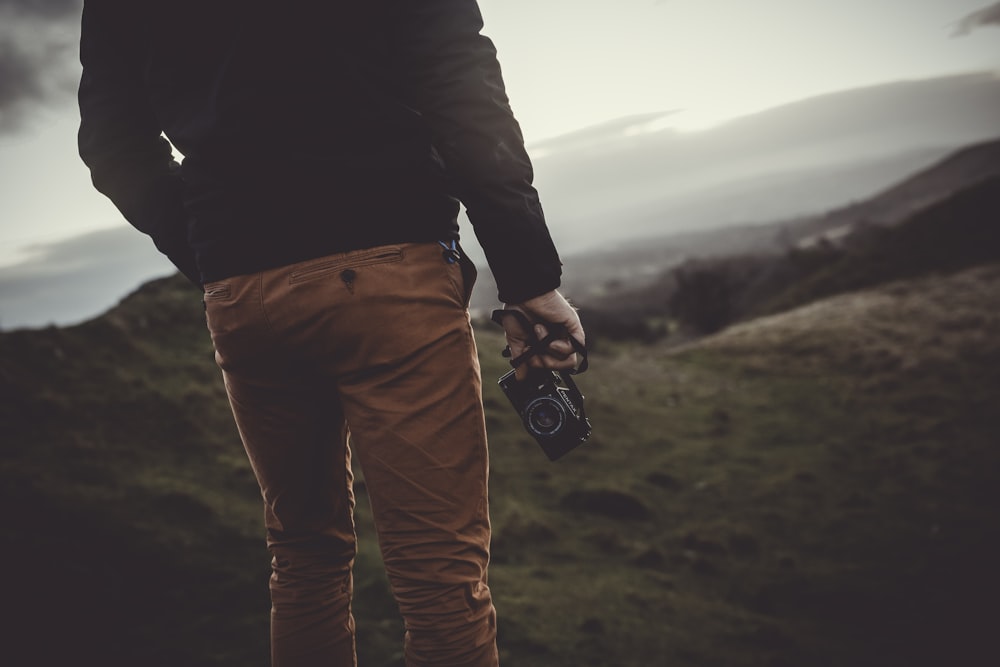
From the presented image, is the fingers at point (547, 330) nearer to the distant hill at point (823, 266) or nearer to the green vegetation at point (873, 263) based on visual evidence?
the green vegetation at point (873, 263)

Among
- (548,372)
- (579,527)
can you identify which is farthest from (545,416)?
(579,527)

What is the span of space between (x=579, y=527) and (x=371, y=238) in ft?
15.2

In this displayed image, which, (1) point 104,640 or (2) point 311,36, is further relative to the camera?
(1) point 104,640

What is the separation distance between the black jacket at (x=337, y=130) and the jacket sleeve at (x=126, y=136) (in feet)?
0.38

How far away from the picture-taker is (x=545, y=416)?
180 centimetres

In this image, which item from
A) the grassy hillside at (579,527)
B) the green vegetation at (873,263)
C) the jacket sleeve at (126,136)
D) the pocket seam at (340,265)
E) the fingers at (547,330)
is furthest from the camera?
the green vegetation at (873,263)

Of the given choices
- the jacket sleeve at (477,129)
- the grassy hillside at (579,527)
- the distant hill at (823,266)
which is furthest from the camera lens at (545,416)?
the distant hill at (823,266)

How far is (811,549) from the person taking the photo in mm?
4836

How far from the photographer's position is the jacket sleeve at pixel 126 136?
5.76 ft

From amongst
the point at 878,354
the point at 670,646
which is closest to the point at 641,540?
the point at 670,646

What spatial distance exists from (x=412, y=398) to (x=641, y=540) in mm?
4391

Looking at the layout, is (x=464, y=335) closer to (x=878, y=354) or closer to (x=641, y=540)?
(x=641, y=540)

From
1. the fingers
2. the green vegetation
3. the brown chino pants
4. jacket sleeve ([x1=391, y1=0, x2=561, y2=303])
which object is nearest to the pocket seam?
the brown chino pants

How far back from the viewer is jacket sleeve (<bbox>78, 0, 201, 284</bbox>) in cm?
175
